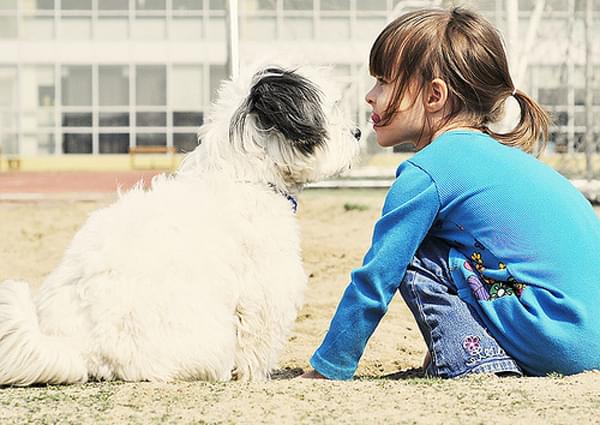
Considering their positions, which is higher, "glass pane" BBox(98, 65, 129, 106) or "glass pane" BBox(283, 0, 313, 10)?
"glass pane" BBox(283, 0, 313, 10)

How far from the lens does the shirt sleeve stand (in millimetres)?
3686

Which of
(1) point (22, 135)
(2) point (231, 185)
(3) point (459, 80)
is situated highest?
(3) point (459, 80)

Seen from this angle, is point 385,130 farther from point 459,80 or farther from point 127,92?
point 127,92

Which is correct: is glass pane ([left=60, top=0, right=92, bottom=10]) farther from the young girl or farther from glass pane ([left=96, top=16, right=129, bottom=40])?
the young girl

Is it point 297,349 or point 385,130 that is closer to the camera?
point 385,130

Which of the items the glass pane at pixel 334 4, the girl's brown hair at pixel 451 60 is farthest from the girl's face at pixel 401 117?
the glass pane at pixel 334 4

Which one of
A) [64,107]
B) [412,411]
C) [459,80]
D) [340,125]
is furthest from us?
[64,107]

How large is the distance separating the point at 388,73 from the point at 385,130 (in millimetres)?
232

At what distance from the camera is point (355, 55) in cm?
1484

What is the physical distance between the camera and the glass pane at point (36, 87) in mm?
25734

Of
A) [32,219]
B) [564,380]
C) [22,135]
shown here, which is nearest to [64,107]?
[22,135]

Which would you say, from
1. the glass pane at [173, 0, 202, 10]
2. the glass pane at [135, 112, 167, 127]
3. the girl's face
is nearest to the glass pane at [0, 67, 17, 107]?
the glass pane at [135, 112, 167, 127]

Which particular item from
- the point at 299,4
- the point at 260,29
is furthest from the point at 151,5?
the point at 299,4

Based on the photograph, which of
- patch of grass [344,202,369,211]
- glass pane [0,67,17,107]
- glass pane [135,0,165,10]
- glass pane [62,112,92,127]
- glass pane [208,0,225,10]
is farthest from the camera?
glass pane [0,67,17,107]
